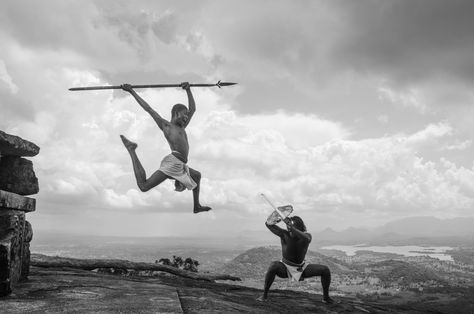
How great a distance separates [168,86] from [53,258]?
5811 millimetres

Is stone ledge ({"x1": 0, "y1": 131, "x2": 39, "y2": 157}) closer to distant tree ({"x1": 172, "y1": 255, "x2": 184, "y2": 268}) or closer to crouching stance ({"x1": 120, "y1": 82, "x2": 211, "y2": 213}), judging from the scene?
crouching stance ({"x1": 120, "y1": 82, "x2": 211, "y2": 213})

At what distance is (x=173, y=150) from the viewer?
25.5 feet

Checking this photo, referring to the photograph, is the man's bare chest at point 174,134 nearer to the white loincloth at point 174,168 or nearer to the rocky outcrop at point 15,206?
the white loincloth at point 174,168

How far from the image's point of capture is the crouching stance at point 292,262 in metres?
8.12

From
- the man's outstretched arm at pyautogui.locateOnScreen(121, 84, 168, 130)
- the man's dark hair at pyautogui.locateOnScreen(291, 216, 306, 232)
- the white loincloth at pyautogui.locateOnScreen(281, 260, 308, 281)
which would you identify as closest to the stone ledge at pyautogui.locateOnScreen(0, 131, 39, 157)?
the man's outstretched arm at pyautogui.locateOnScreen(121, 84, 168, 130)

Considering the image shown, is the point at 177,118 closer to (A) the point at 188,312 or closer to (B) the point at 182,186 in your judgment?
(B) the point at 182,186

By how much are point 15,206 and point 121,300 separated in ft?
9.70

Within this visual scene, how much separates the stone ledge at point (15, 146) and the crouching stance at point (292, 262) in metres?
4.92

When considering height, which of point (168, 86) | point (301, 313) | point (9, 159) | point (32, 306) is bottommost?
point (301, 313)

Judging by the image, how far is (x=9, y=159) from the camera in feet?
25.6

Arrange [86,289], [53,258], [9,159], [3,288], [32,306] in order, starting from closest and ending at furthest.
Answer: [32,306] < [3,288] < [86,289] < [9,159] < [53,258]

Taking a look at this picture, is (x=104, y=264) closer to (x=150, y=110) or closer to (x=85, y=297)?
(x=85, y=297)

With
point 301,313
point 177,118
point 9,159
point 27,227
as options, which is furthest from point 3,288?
point 301,313

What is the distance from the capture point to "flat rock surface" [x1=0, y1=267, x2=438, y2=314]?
214 inches
